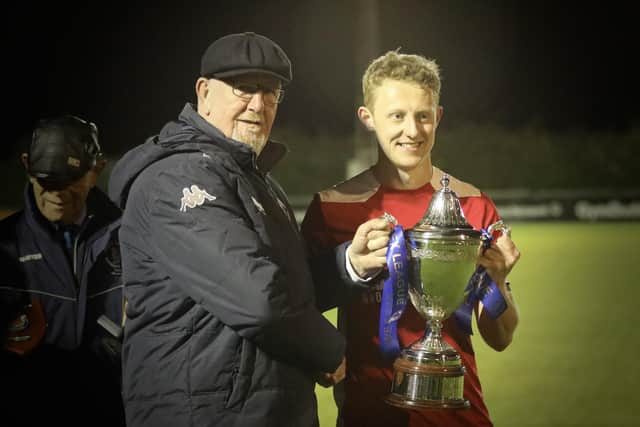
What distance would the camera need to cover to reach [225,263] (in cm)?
228

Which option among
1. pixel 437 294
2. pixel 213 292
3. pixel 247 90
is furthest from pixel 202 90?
pixel 437 294

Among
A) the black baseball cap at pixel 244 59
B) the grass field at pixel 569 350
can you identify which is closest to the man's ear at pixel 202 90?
the black baseball cap at pixel 244 59

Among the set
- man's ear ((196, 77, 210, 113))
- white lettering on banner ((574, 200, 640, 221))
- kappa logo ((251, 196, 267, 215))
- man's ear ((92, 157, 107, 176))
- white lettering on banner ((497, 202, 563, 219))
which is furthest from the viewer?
white lettering on banner ((497, 202, 563, 219))

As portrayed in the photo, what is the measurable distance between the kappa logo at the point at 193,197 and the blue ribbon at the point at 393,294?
23.0 inches

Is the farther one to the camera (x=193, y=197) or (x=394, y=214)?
(x=394, y=214)

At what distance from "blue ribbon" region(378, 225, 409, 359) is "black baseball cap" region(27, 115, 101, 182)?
1266 mm

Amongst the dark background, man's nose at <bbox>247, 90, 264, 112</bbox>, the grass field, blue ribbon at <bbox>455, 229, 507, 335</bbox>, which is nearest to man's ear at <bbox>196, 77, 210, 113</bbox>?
man's nose at <bbox>247, 90, 264, 112</bbox>

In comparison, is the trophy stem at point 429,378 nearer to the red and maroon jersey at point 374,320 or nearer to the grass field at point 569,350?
the red and maroon jersey at point 374,320

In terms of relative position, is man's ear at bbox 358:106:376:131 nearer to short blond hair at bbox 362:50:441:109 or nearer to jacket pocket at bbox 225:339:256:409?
short blond hair at bbox 362:50:441:109

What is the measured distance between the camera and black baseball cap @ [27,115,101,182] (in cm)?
322

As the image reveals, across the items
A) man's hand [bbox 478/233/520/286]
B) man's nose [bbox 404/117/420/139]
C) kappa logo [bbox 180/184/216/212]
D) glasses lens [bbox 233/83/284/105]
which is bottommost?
man's hand [bbox 478/233/520/286]

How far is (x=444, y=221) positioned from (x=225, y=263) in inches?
27.4

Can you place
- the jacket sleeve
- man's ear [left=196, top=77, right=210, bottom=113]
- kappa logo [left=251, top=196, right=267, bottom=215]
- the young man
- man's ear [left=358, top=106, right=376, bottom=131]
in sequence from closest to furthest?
1. the jacket sleeve
2. kappa logo [left=251, top=196, right=267, bottom=215]
3. man's ear [left=196, top=77, right=210, bottom=113]
4. the young man
5. man's ear [left=358, top=106, right=376, bottom=131]

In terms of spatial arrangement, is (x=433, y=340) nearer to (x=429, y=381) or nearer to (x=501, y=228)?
(x=429, y=381)
